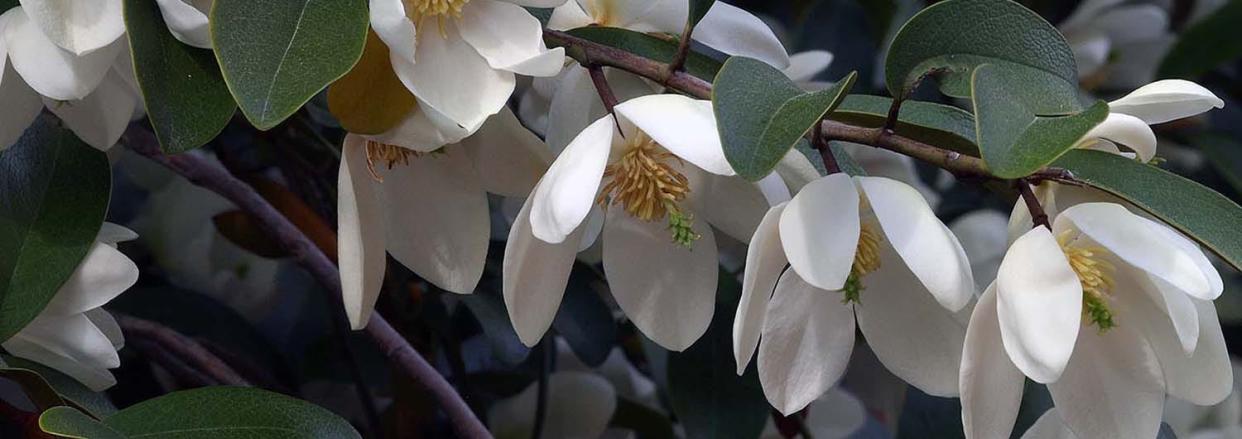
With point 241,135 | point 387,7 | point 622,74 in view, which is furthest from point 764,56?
point 241,135

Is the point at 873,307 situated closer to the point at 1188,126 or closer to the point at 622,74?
the point at 622,74

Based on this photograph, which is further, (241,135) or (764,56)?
(241,135)

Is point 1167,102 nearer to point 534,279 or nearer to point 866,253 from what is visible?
point 866,253

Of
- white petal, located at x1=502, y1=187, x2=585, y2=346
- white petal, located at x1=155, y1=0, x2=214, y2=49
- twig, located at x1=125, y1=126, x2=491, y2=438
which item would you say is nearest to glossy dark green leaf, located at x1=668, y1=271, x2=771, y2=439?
twig, located at x1=125, y1=126, x2=491, y2=438

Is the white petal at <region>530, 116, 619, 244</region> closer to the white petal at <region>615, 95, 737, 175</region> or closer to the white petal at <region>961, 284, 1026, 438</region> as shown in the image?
the white petal at <region>615, 95, 737, 175</region>

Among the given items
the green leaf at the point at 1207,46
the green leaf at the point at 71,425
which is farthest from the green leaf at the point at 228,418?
the green leaf at the point at 1207,46

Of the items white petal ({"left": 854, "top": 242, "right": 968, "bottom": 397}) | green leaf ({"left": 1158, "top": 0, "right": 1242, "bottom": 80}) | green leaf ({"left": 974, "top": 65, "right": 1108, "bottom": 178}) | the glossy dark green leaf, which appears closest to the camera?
green leaf ({"left": 974, "top": 65, "right": 1108, "bottom": 178})
